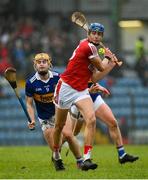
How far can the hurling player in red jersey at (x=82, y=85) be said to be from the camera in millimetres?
13938

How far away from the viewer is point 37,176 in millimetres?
13242

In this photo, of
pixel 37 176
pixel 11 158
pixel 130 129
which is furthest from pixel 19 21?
pixel 37 176

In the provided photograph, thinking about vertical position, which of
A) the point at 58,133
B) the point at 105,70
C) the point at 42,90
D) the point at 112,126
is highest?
the point at 105,70

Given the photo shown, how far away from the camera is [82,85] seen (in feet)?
46.0

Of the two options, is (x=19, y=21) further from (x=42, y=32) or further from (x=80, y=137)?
(x=80, y=137)

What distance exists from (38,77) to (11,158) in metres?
2.75

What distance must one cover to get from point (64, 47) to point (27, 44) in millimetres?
1177

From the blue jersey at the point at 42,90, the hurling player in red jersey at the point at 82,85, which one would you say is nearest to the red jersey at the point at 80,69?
the hurling player in red jersey at the point at 82,85

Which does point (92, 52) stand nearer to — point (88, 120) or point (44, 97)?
point (88, 120)

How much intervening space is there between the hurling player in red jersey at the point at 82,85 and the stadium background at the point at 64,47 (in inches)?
460

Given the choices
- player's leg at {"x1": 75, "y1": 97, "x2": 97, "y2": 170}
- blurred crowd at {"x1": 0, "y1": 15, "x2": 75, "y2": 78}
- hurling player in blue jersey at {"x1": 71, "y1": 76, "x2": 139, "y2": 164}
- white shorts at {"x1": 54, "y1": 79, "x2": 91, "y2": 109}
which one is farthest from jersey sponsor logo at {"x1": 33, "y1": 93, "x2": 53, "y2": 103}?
blurred crowd at {"x1": 0, "y1": 15, "x2": 75, "y2": 78}

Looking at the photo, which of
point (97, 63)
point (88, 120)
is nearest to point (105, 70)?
point (97, 63)

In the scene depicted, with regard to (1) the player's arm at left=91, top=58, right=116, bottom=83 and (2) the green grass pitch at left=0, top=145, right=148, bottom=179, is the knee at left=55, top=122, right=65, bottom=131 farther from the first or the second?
(1) the player's arm at left=91, top=58, right=116, bottom=83

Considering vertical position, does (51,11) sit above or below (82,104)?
below
